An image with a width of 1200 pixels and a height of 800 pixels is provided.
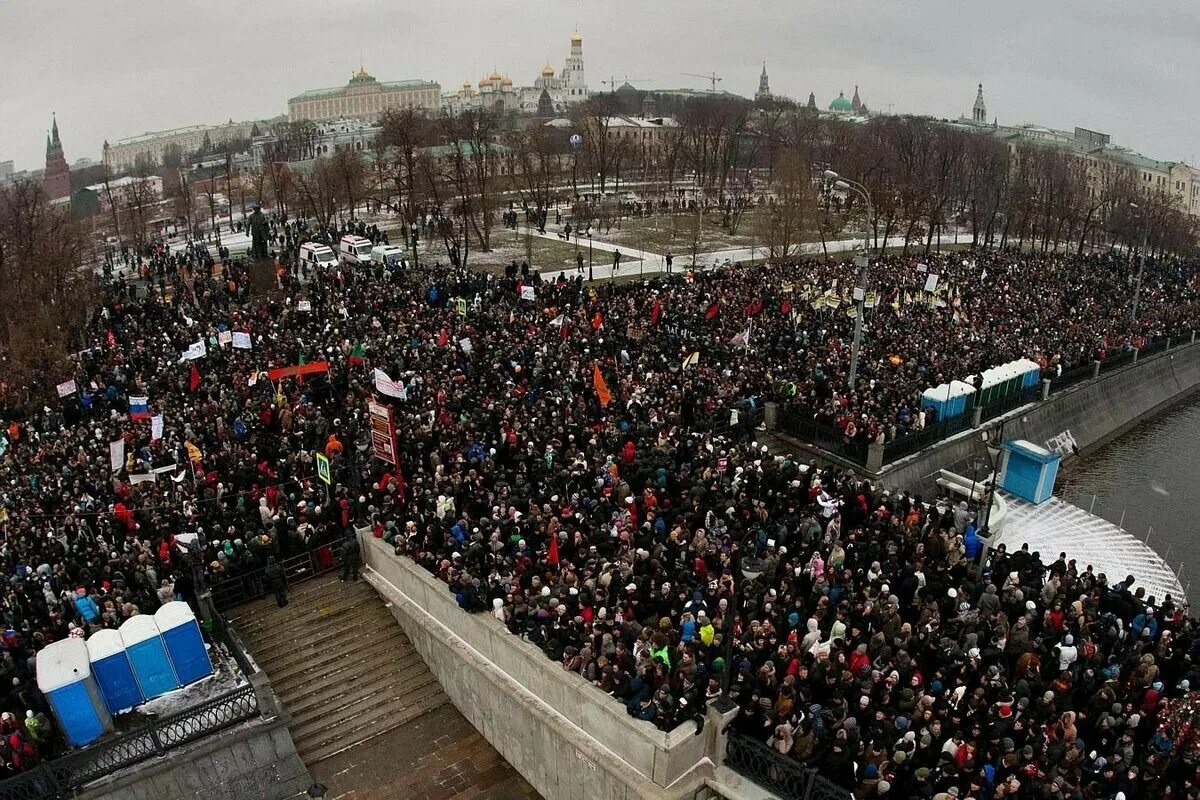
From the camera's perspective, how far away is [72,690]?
35.0ft

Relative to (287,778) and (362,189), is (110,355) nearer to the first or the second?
(287,778)

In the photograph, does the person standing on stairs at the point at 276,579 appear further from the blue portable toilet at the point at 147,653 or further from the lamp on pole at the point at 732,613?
the lamp on pole at the point at 732,613

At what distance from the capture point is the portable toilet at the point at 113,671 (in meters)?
11.0

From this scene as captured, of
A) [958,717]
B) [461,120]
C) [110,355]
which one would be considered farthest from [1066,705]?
[461,120]

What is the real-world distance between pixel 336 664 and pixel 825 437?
475 inches

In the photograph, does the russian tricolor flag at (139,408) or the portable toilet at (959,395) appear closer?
the russian tricolor flag at (139,408)

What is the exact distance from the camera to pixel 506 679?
39.2 ft

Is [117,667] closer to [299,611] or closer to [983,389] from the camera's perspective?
[299,611]

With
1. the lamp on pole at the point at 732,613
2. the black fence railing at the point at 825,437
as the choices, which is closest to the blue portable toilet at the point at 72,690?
the lamp on pole at the point at 732,613

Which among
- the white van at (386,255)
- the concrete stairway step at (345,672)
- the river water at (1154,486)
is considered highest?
the white van at (386,255)

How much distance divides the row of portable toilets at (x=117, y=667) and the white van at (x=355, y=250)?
25048 millimetres

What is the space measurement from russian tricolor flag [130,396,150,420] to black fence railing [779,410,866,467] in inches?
590

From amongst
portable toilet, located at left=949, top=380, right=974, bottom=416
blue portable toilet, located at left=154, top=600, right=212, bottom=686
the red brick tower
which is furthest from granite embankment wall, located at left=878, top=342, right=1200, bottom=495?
the red brick tower

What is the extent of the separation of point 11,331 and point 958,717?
2665 cm
